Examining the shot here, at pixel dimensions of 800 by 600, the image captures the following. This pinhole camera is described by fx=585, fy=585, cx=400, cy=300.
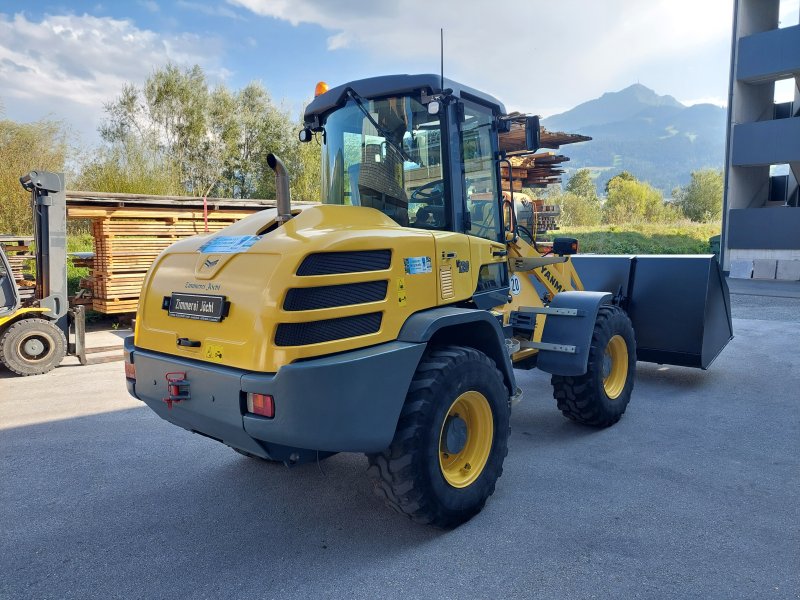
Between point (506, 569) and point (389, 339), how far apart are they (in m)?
1.26

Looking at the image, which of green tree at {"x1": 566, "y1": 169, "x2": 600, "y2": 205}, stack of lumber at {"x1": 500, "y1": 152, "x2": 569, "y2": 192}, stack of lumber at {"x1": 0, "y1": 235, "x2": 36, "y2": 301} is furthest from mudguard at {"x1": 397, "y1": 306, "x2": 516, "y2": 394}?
green tree at {"x1": 566, "y1": 169, "x2": 600, "y2": 205}

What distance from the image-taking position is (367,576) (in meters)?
2.84

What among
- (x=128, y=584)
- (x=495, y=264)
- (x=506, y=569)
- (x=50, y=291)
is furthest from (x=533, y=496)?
(x=50, y=291)

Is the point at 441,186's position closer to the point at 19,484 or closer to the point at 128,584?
the point at 128,584

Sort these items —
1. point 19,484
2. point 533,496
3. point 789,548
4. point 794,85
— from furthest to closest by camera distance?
point 794,85, point 19,484, point 533,496, point 789,548

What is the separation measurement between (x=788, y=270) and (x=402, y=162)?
1803 cm

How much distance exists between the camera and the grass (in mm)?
26125

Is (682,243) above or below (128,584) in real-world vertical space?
above

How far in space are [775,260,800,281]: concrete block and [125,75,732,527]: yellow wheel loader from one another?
53.3 feet

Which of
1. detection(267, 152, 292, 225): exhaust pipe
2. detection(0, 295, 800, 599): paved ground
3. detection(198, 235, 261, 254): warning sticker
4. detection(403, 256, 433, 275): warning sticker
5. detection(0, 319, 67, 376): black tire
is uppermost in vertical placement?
detection(267, 152, 292, 225): exhaust pipe

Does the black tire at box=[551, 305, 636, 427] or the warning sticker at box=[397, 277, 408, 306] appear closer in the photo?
the warning sticker at box=[397, 277, 408, 306]

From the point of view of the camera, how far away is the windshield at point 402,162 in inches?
144

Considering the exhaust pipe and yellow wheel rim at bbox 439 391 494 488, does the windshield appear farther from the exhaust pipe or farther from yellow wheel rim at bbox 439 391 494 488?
yellow wheel rim at bbox 439 391 494 488

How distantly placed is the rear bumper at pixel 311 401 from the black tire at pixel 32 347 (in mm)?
5362
